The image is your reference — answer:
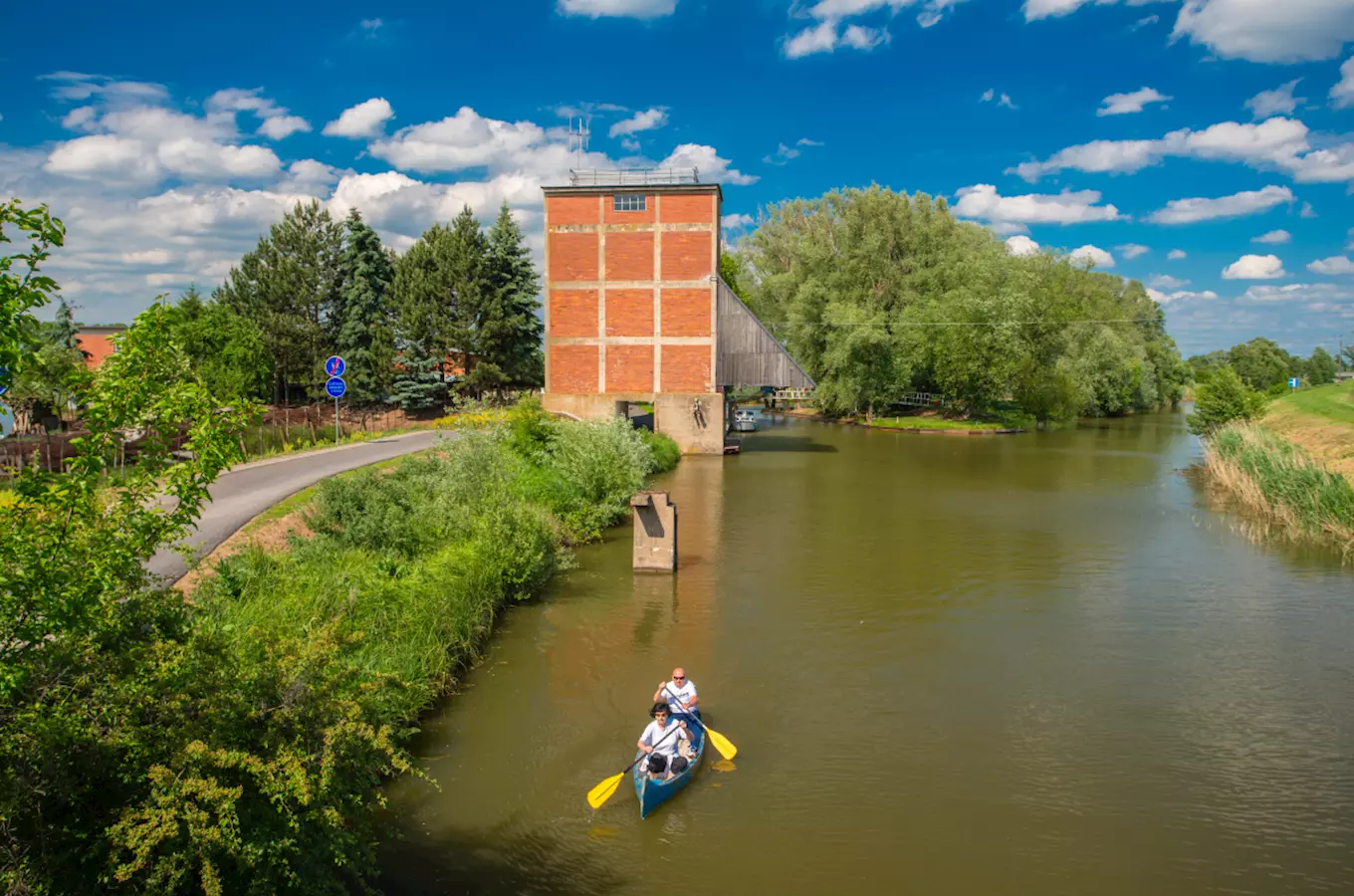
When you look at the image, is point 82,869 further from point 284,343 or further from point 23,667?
point 284,343

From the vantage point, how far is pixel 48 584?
5.21m

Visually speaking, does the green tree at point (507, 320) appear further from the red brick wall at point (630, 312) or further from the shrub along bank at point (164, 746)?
the shrub along bank at point (164, 746)

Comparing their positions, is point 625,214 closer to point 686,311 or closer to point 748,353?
point 686,311

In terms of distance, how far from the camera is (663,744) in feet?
34.7

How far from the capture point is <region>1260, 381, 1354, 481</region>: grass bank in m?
28.7

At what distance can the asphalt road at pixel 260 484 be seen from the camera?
1446cm

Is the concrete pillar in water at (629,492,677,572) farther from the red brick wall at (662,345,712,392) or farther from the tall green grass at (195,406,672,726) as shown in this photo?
the red brick wall at (662,345,712,392)

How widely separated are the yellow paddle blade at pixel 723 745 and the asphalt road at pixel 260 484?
6.88 m

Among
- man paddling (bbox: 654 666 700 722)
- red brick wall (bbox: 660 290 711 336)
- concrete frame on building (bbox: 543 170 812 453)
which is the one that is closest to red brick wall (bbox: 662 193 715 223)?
concrete frame on building (bbox: 543 170 812 453)

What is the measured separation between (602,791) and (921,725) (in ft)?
16.2

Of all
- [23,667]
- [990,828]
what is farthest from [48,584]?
[990,828]

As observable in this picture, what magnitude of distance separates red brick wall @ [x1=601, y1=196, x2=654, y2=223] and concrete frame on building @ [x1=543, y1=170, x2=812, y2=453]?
48 millimetres

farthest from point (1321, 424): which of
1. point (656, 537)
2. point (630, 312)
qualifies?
point (656, 537)

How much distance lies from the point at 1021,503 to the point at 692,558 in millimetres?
14351
